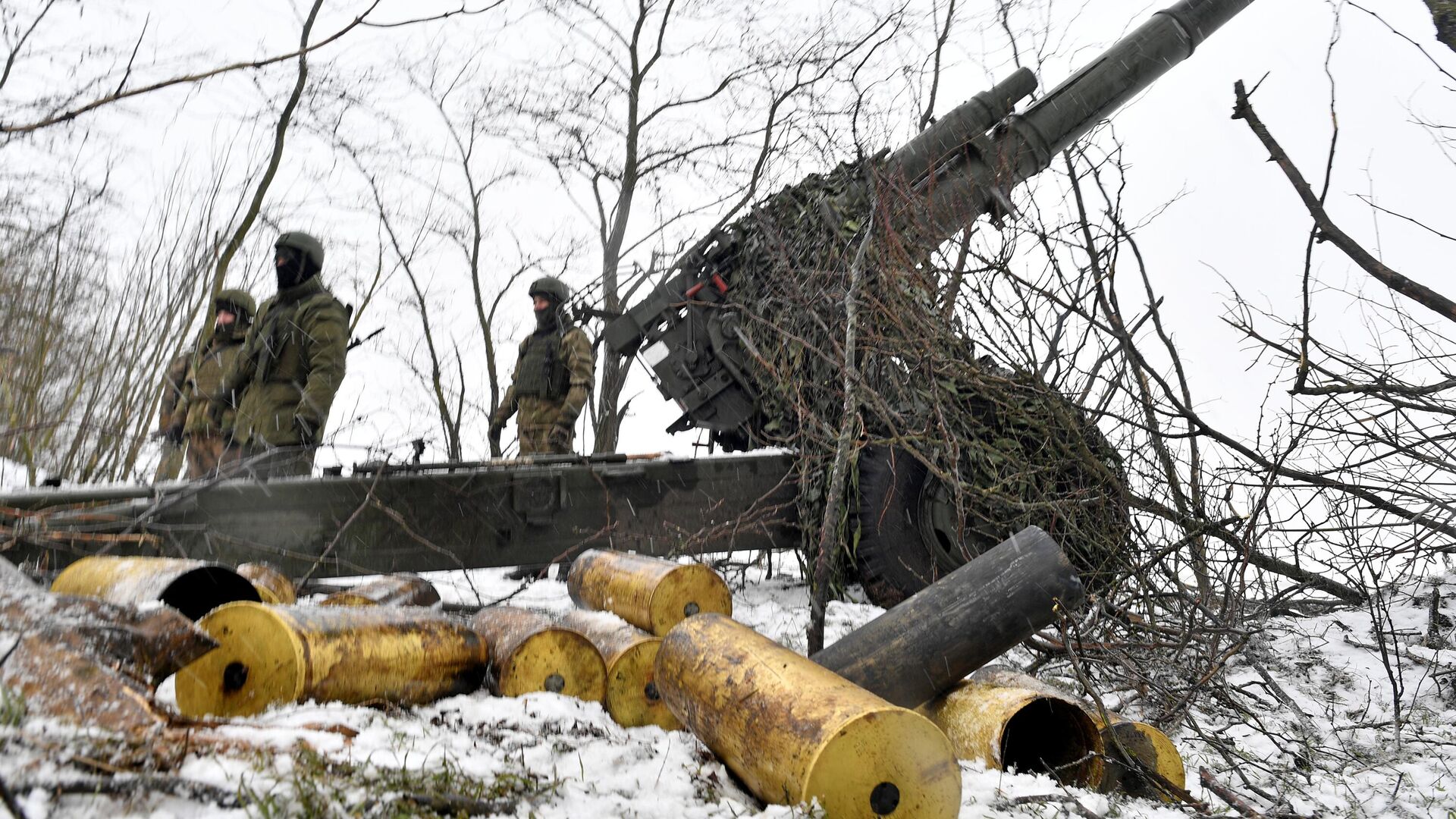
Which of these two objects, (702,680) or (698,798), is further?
(702,680)

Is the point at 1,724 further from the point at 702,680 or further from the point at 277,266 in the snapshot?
the point at 277,266

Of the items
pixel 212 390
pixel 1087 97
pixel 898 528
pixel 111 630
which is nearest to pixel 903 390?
pixel 898 528

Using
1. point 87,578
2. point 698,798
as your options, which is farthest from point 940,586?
point 87,578

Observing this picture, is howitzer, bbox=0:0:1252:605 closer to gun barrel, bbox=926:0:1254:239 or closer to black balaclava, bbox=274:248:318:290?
gun barrel, bbox=926:0:1254:239

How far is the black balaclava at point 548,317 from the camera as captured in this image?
25.2 ft

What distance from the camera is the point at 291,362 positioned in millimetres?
5652

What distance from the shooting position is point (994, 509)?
5.09 m

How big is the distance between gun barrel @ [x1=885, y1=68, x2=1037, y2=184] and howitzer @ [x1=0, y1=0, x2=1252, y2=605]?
0.04 feet

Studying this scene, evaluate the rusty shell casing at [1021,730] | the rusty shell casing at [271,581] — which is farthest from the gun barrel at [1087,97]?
the rusty shell casing at [271,581]

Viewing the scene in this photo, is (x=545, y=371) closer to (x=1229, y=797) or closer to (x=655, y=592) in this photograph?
(x=655, y=592)

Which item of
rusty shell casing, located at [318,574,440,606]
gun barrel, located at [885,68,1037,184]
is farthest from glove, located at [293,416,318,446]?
gun barrel, located at [885,68,1037,184]

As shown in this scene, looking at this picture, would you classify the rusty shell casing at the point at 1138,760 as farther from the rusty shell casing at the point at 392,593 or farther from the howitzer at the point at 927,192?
the howitzer at the point at 927,192

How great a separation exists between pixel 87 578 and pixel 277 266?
2894 millimetres

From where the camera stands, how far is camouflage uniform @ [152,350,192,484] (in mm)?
6473
